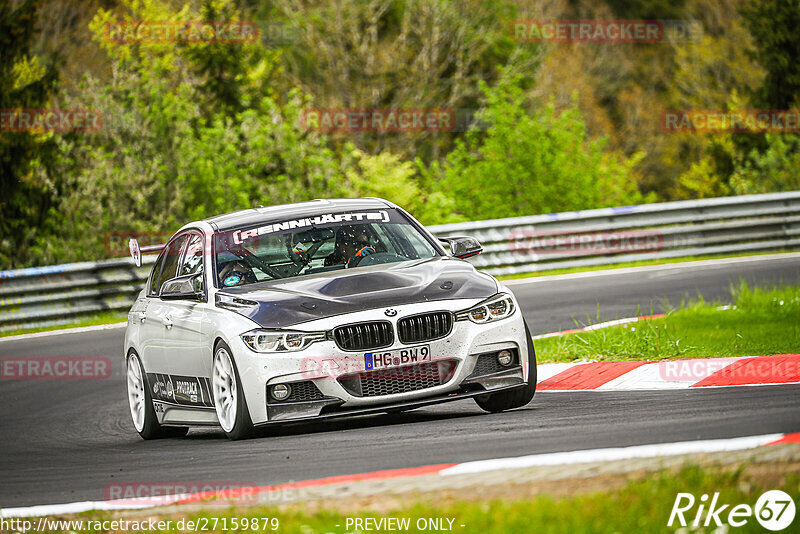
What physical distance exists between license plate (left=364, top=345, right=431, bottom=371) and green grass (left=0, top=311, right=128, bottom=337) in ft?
34.4

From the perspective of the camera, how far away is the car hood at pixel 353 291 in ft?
26.1

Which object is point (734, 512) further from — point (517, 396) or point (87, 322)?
point (87, 322)

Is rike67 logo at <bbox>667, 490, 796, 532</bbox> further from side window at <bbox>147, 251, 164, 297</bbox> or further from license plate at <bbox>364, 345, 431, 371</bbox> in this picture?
side window at <bbox>147, 251, 164, 297</bbox>

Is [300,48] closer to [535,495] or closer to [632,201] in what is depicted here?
[632,201]

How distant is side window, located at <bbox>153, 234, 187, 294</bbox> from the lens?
33.4 ft

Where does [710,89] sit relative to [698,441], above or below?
below

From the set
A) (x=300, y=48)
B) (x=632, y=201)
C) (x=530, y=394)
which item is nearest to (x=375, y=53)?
(x=300, y=48)

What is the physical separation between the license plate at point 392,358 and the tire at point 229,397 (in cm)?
83

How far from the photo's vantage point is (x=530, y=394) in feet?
28.0

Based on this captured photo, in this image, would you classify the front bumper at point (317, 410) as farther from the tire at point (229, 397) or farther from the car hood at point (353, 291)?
the car hood at point (353, 291)

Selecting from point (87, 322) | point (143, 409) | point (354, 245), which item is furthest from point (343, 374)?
point (87, 322)

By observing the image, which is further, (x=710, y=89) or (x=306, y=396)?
(x=710, y=89)

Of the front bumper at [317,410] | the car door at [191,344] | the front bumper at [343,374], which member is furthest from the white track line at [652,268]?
the front bumper at [317,410]

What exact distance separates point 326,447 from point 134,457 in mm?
1701
